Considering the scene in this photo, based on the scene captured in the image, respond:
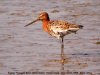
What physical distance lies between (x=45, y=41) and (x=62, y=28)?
5.07 feet

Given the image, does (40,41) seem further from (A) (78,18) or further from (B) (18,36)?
(A) (78,18)

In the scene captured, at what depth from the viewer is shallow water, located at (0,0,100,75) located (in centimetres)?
1448

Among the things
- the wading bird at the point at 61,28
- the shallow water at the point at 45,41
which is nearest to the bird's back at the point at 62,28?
the wading bird at the point at 61,28

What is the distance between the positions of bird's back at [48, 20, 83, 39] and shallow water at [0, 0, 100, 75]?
538 millimetres

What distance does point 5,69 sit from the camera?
46.3ft

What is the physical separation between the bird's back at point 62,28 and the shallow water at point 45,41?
0.54 meters

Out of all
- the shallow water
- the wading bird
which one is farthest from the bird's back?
the shallow water

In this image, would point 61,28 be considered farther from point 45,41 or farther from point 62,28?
point 45,41

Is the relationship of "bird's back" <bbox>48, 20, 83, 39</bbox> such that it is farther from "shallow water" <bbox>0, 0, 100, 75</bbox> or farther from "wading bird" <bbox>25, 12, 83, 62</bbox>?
"shallow water" <bbox>0, 0, 100, 75</bbox>

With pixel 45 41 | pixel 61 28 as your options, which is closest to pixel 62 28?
pixel 61 28

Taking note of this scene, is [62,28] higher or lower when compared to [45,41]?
higher

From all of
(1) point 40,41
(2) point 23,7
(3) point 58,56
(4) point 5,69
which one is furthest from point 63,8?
(4) point 5,69

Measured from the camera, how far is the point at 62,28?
15.6 metres

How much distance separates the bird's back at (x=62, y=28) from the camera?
1552 centimetres
